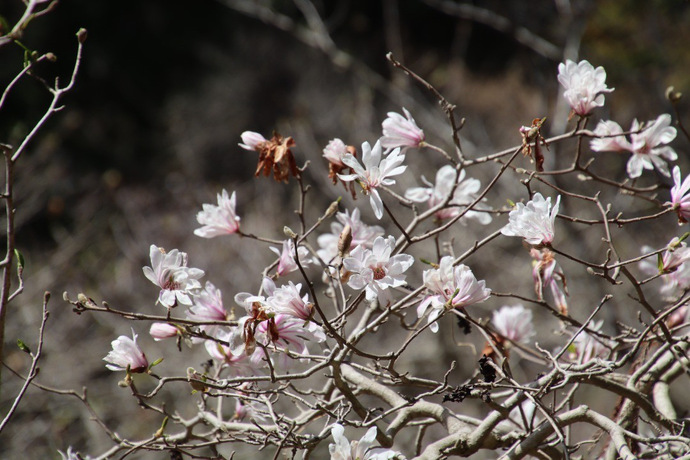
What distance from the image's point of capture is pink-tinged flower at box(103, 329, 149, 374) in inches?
46.0

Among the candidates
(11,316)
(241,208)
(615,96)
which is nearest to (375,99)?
(241,208)

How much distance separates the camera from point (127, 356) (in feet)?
3.88

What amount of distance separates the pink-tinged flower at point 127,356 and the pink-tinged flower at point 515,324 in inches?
31.2

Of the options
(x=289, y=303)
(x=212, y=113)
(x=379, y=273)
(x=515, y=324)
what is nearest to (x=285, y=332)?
(x=289, y=303)

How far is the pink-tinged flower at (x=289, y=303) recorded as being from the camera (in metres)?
1.06

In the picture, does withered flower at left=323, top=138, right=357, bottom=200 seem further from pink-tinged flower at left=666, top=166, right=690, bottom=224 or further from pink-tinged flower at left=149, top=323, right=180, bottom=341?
pink-tinged flower at left=666, top=166, right=690, bottom=224

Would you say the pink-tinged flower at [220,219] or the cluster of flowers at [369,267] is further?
the pink-tinged flower at [220,219]

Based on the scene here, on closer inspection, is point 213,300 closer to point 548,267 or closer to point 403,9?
point 548,267

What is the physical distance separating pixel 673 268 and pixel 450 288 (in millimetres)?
442

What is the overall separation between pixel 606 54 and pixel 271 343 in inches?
256

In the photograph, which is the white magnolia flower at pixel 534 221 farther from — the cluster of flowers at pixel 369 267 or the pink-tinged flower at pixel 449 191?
the pink-tinged flower at pixel 449 191

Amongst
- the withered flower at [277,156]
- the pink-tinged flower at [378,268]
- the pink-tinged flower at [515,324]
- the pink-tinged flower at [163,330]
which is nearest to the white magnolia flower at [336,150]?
the withered flower at [277,156]

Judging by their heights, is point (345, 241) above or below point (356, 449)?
above

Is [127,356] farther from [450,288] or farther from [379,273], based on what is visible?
[450,288]
